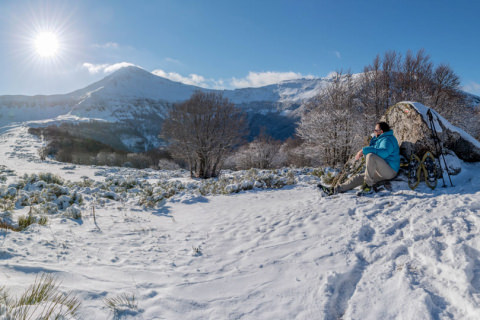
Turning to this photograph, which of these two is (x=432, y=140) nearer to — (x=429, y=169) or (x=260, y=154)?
(x=429, y=169)

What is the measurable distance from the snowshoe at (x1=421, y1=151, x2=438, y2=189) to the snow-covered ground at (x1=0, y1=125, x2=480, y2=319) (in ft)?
0.60

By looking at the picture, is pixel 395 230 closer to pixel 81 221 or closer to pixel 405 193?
pixel 405 193

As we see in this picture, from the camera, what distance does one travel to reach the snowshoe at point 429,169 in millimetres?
4714

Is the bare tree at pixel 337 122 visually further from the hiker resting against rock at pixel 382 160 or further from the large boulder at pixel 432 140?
the hiker resting against rock at pixel 382 160

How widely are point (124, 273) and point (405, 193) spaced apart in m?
5.22

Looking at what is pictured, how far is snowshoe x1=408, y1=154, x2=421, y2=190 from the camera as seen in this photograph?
15.4 ft

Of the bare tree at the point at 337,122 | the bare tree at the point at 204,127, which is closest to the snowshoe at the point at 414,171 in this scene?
the bare tree at the point at 337,122

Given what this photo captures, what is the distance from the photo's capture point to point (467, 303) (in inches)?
72.0

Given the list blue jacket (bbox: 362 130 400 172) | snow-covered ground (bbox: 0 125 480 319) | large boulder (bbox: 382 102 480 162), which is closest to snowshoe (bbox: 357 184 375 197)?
snow-covered ground (bbox: 0 125 480 319)

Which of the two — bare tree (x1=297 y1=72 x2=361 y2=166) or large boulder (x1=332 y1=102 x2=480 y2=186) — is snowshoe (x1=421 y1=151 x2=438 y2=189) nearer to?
large boulder (x1=332 y1=102 x2=480 y2=186)

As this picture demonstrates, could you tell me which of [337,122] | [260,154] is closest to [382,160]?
[337,122]

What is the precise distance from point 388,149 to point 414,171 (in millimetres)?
841

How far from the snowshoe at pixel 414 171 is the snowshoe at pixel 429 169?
0.12 meters

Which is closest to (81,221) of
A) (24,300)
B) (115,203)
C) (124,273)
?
(115,203)
